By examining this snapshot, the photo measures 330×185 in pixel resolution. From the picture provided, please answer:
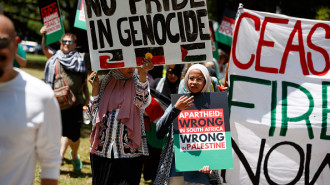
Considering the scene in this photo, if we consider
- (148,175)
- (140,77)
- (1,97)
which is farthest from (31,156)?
(148,175)

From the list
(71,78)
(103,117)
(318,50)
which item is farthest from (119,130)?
(71,78)

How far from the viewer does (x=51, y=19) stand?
273 inches


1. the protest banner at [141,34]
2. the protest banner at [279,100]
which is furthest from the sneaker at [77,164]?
the protest banner at [141,34]

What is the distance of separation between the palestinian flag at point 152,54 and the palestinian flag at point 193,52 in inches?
7.5

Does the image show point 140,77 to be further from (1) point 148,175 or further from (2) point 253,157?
(1) point 148,175

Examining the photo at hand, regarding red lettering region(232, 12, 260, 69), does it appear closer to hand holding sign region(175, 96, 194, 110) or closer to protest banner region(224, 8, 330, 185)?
protest banner region(224, 8, 330, 185)

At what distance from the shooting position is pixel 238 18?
16.8 feet

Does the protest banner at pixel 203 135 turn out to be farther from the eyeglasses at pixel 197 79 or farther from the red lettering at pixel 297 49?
the red lettering at pixel 297 49

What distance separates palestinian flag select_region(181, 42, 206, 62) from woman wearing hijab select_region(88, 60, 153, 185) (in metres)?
0.32

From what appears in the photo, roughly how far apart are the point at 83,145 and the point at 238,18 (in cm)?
491

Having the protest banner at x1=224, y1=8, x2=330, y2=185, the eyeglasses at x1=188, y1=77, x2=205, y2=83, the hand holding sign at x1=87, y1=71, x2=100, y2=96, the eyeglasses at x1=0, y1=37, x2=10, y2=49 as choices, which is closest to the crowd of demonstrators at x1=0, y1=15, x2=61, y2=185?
the eyeglasses at x1=0, y1=37, x2=10, y2=49

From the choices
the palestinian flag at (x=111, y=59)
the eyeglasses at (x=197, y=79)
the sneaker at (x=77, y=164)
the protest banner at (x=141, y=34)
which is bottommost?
the sneaker at (x=77, y=164)

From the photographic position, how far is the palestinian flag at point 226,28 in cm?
1134

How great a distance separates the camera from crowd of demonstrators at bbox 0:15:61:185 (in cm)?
213
